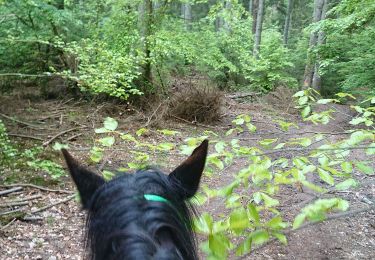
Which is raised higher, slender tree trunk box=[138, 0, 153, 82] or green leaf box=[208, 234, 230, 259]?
slender tree trunk box=[138, 0, 153, 82]

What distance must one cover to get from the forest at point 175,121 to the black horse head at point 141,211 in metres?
0.08

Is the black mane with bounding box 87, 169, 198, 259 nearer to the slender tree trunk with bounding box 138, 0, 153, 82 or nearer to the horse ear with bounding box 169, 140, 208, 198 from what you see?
the horse ear with bounding box 169, 140, 208, 198

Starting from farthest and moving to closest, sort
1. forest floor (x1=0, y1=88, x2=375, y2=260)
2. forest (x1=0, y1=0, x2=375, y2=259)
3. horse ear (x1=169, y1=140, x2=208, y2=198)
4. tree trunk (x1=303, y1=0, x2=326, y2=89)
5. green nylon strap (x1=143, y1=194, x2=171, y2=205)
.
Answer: tree trunk (x1=303, y1=0, x2=326, y2=89) → forest floor (x1=0, y1=88, x2=375, y2=260) → forest (x1=0, y1=0, x2=375, y2=259) → horse ear (x1=169, y1=140, x2=208, y2=198) → green nylon strap (x1=143, y1=194, x2=171, y2=205)

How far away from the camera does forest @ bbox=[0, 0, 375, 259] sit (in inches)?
110

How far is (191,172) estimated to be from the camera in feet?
5.59

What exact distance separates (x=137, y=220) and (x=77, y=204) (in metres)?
4.90

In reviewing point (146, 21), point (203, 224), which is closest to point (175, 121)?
point (146, 21)

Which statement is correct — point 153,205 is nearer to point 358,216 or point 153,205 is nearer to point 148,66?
point 358,216

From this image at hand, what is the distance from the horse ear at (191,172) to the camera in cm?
167

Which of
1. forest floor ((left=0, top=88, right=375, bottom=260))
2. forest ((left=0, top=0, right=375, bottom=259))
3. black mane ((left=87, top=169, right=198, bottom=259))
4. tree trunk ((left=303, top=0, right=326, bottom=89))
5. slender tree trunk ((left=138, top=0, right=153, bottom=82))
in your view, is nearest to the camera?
black mane ((left=87, top=169, right=198, bottom=259))

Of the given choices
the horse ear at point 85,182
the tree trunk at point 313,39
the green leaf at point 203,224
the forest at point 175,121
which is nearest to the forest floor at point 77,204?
the forest at point 175,121

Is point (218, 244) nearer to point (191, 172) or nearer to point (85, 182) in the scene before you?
point (191, 172)

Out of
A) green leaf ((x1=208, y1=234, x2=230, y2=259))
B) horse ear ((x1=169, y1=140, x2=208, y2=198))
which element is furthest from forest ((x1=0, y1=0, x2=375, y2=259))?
horse ear ((x1=169, y1=140, x2=208, y2=198))

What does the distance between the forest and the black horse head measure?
81 millimetres
